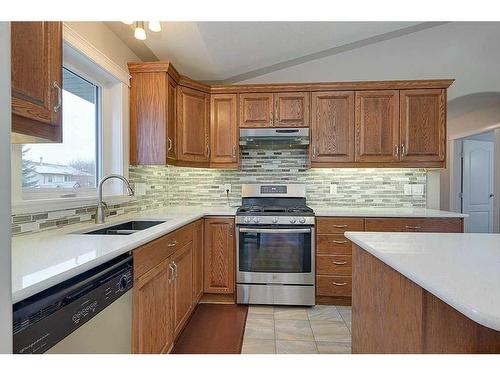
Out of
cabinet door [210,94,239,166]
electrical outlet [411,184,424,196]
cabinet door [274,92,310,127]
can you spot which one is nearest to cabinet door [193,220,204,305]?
cabinet door [210,94,239,166]

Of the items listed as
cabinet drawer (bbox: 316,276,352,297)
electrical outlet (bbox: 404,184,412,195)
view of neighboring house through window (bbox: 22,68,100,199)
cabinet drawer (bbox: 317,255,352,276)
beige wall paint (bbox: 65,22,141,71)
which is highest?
beige wall paint (bbox: 65,22,141,71)

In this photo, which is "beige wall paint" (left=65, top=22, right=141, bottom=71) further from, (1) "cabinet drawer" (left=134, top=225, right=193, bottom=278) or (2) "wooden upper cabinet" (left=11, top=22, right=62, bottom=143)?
(1) "cabinet drawer" (left=134, top=225, right=193, bottom=278)

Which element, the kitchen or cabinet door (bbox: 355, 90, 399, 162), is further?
cabinet door (bbox: 355, 90, 399, 162)

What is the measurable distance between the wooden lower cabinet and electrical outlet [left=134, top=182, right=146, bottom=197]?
5.54 feet

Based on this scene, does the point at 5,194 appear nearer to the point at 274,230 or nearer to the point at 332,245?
the point at 274,230

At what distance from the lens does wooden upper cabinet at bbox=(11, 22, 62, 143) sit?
993 mm

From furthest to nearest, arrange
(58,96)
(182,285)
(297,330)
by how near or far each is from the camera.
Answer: (297,330), (182,285), (58,96)

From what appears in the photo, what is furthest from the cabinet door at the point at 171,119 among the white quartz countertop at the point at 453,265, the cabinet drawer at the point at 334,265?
the white quartz countertop at the point at 453,265

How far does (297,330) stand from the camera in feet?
7.30

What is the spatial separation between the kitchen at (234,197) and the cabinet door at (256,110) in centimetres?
1

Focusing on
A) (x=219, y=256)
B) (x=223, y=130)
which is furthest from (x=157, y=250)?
(x=223, y=130)

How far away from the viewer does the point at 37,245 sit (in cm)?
128

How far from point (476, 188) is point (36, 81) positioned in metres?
6.71
